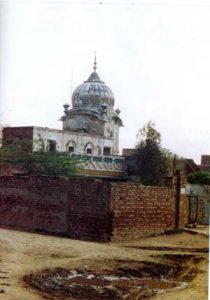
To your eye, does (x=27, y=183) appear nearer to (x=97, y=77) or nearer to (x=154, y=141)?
(x=154, y=141)

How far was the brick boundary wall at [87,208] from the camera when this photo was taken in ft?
44.3

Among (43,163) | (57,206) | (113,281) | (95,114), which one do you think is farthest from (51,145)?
(113,281)

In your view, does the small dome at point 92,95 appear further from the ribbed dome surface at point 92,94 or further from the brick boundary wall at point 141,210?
the brick boundary wall at point 141,210

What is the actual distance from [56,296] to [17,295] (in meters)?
0.70

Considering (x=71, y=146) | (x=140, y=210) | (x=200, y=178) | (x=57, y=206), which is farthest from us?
(x=71, y=146)

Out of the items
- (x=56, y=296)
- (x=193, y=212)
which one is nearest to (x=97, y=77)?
(x=193, y=212)

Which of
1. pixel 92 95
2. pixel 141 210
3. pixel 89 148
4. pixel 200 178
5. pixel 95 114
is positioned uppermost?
pixel 92 95

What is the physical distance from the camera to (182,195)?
1605 centimetres

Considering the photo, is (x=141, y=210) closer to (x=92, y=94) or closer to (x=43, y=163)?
(x=43, y=163)

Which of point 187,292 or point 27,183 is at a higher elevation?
point 27,183

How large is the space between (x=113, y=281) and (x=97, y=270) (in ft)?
1.83

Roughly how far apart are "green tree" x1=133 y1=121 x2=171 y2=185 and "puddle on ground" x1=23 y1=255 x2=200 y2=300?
1791cm

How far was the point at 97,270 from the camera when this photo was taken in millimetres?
9195

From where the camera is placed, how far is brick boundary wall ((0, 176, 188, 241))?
13516 millimetres
